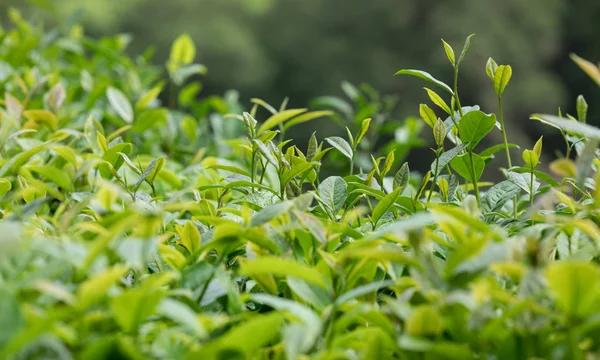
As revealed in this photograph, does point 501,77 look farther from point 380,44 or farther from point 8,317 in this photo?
point 380,44

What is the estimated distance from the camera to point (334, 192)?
865 millimetres

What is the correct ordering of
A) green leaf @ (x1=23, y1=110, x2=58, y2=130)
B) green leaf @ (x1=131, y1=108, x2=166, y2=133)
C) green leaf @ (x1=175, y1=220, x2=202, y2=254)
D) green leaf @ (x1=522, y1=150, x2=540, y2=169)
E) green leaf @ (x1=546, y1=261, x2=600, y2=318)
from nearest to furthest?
green leaf @ (x1=546, y1=261, x2=600, y2=318)
green leaf @ (x1=175, y1=220, x2=202, y2=254)
green leaf @ (x1=522, y1=150, x2=540, y2=169)
green leaf @ (x1=23, y1=110, x2=58, y2=130)
green leaf @ (x1=131, y1=108, x2=166, y2=133)

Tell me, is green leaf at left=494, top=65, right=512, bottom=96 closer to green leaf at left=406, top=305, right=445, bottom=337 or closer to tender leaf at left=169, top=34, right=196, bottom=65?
green leaf at left=406, top=305, right=445, bottom=337

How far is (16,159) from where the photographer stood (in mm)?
890

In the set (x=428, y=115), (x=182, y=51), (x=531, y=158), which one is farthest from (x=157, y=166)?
(x=182, y=51)

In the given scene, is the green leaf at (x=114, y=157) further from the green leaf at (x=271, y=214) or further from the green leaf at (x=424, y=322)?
the green leaf at (x=424, y=322)

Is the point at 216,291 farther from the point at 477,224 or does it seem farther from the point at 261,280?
the point at 477,224

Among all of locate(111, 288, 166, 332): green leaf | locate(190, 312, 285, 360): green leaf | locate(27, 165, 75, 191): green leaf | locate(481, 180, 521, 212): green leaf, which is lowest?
locate(481, 180, 521, 212): green leaf

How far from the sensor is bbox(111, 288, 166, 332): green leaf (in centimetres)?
51

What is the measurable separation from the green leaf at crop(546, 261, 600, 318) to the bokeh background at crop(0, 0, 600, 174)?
8.10 metres

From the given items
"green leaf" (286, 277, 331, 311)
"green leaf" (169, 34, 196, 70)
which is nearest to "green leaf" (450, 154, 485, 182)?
"green leaf" (286, 277, 331, 311)

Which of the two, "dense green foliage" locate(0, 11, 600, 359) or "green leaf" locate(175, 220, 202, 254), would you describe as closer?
"dense green foliage" locate(0, 11, 600, 359)

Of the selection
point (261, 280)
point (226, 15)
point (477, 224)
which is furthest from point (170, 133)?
point (226, 15)

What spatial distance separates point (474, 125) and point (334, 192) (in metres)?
0.18
